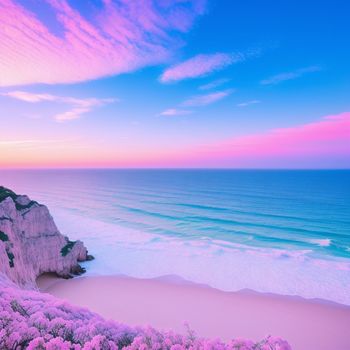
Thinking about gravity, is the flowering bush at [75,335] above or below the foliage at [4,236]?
above

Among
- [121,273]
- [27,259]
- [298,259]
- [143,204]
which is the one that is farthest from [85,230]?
[298,259]

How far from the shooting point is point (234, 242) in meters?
31.4

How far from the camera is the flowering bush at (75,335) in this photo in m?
4.80

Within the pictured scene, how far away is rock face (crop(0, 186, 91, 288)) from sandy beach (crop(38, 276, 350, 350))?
1.16 meters

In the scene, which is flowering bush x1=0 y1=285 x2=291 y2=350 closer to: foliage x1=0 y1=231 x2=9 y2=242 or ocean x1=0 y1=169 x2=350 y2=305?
foliage x1=0 y1=231 x2=9 y2=242

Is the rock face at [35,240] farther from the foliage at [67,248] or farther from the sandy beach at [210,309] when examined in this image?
the sandy beach at [210,309]

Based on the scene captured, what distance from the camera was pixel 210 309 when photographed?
16016 millimetres

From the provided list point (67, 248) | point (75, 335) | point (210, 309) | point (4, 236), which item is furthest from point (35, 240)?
point (75, 335)

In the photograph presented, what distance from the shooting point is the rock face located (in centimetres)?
1634

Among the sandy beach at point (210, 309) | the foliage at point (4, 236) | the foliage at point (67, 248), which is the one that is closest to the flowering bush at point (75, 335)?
the sandy beach at point (210, 309)

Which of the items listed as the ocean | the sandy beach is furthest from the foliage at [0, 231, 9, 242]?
the ocean

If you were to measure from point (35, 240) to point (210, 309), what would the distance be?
1353 centimetres

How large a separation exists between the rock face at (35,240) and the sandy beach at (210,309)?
1.16m

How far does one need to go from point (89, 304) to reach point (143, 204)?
4189 cm
